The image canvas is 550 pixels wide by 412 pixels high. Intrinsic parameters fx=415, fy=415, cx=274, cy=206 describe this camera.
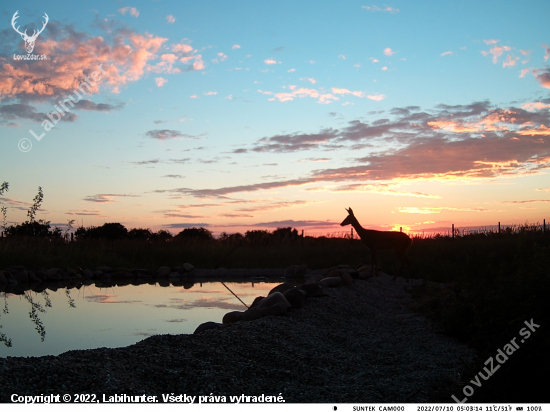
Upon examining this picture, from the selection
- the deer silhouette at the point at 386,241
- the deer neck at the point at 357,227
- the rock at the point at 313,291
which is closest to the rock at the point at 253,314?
the rock at the point at 313,291

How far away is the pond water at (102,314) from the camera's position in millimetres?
5910

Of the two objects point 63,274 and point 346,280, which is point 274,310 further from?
point 63,274

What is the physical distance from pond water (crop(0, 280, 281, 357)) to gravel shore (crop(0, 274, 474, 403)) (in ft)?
4.94

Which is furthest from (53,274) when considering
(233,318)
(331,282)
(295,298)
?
(295,298)

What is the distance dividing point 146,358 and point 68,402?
3.63ft

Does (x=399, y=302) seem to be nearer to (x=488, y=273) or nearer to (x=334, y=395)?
(x=488, y=273)

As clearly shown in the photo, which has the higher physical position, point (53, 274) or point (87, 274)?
point (53, 274)

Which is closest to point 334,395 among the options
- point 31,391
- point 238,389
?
point 238,389

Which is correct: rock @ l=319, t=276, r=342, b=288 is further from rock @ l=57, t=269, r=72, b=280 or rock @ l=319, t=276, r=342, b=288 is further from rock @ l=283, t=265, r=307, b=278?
rock @ l=57, t=269, r=72, b=280

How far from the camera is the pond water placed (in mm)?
5910

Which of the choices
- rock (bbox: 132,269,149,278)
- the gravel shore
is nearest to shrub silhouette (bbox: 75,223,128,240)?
rock (bbox: 132,269,149,278)

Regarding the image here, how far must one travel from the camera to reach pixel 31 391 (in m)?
3.23

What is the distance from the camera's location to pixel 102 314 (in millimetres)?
8023

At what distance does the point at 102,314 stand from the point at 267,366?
500cm
